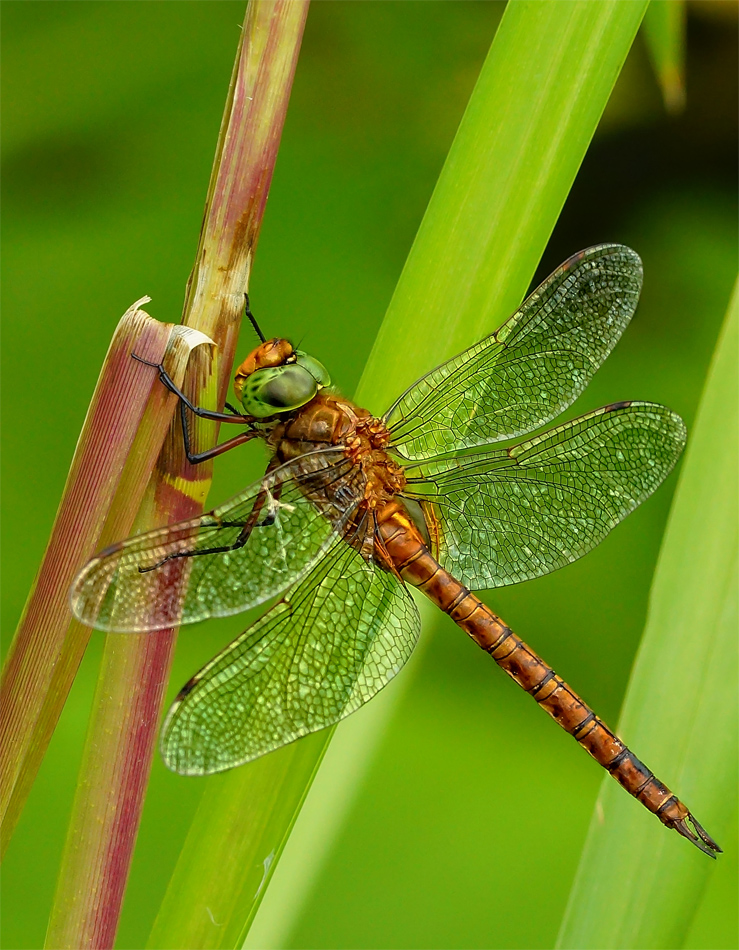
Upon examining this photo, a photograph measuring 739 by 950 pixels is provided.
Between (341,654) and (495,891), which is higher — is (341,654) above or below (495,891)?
above

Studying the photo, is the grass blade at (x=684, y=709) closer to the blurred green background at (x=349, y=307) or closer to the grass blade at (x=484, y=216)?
the grass blade at (x=484, y=216)

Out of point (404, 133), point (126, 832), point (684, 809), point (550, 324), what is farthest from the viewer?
point (404, 133)

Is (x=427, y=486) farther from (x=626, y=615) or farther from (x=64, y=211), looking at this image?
(x=64, y=211)

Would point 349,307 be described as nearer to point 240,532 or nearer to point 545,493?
point 545,493

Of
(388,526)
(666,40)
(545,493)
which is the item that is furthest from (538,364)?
(666,40)

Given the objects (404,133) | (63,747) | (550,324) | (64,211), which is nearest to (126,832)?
(550,324)

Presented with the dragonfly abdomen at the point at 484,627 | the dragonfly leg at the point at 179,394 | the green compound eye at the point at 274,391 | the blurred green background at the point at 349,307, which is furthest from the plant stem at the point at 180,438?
the blurred green background at the point at 349,307
